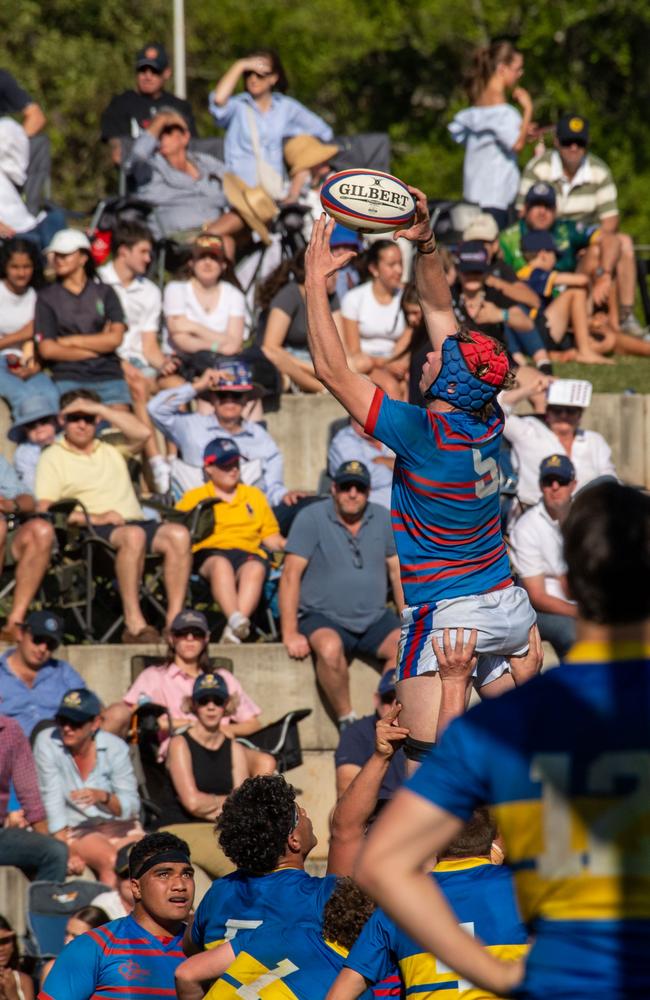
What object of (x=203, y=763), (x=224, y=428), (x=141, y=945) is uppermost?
(x=224, y=428)


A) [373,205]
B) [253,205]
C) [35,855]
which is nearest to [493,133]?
[253,205]

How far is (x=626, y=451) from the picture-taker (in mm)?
12383

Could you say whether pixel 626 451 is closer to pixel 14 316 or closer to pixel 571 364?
pixel 571 364

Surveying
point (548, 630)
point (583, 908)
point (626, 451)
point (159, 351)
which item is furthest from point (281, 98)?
point (583, 908)

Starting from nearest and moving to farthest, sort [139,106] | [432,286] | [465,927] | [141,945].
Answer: [465,927], [432,286], [141,945], [139,106]

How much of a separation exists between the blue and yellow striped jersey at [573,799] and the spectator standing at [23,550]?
714 centimetres

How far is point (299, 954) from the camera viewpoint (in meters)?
4.85

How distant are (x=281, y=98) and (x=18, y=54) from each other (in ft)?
47.6

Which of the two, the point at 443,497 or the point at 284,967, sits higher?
the point at 443,497

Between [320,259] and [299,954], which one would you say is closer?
[299,954]

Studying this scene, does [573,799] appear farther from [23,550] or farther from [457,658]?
[23,550]

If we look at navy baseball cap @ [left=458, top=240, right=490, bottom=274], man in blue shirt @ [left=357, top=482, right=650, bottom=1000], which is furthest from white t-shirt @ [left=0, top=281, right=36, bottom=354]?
man in blue shirt @ [left=357, top=482, right=650, bottom=1000]

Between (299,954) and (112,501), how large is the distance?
5.89 meters

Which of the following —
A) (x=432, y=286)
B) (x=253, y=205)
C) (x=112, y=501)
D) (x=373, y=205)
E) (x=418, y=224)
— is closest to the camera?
(x=373, y=205)
